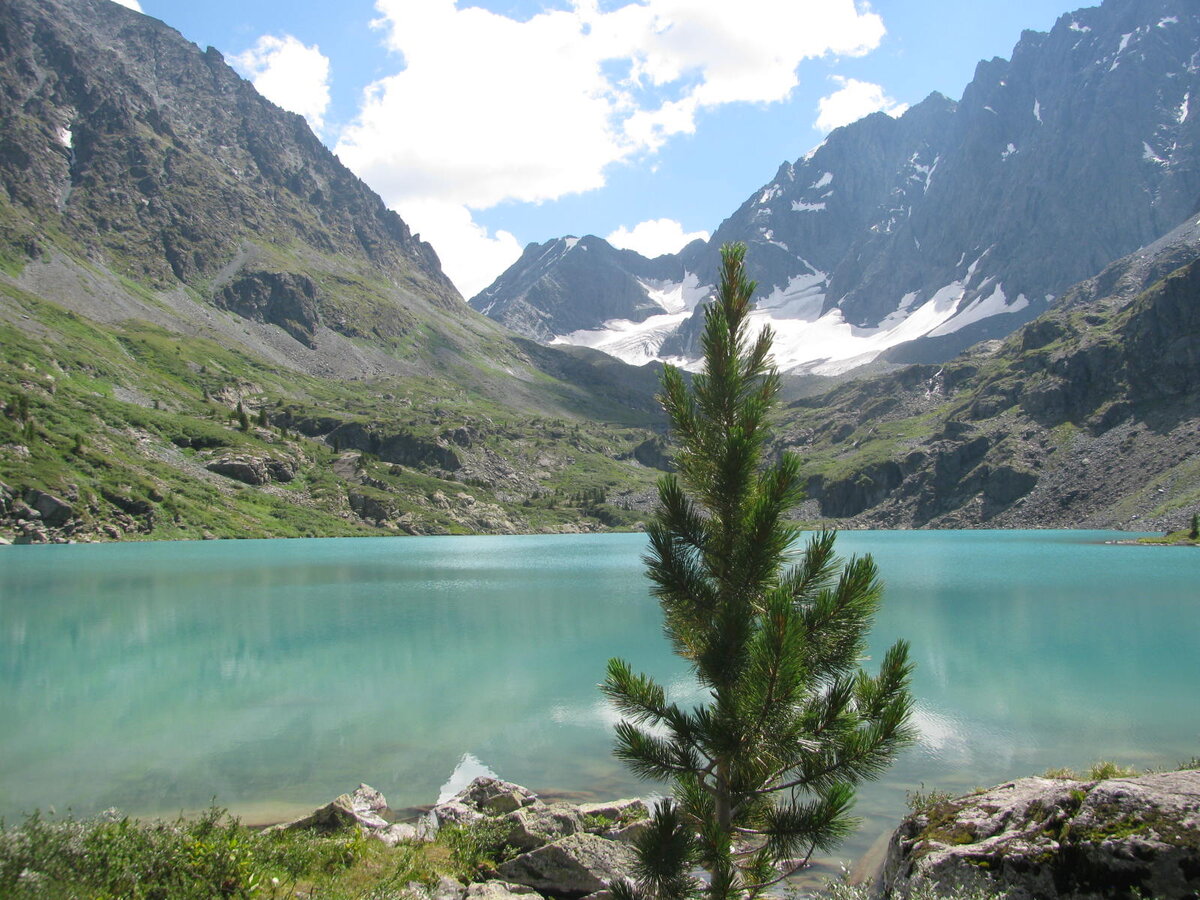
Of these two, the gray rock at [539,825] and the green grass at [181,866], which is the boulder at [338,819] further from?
the green grass at [181,866]

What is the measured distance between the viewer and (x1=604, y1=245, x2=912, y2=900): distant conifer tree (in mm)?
6500

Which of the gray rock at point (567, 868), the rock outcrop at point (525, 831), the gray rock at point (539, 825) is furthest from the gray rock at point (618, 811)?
the gray rock at point (567, 868)

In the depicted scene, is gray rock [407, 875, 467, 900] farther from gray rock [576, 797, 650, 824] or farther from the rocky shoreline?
gray rock [576, 797, 650, 824]

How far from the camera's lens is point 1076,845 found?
7051 mm

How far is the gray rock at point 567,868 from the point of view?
1060cm

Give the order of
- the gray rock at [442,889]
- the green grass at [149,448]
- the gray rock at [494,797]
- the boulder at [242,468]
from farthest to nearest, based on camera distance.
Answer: the boulder at [242,468] < the green grass at [149,448] < the gray rock at [494,797] < the gray rock at [442,889]

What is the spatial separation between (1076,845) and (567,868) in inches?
270

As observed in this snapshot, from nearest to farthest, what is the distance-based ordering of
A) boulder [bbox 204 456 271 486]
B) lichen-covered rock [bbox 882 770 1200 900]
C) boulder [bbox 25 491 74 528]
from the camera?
lichen-covered rock [bbox 882 770 1200 900] < boulder [bbox 25 491 74 528] < boulder [bbox 204 456 271 486]

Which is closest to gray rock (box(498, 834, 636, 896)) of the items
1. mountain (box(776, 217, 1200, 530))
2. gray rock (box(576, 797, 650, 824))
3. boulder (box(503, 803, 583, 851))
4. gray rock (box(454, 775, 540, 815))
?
boulder (box(503, 803, 583, 851))

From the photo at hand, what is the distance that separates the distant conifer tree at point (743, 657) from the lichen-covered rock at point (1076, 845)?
1745 mm

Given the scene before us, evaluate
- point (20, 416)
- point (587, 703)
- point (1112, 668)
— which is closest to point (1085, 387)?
point (1112, 668)

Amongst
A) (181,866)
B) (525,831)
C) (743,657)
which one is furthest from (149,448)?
(743,657)

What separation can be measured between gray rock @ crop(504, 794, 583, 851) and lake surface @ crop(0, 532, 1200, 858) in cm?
504

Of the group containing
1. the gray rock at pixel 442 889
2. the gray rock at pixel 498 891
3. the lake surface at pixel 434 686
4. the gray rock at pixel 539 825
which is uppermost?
the gray rock at pixel 442 889
